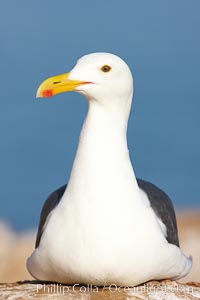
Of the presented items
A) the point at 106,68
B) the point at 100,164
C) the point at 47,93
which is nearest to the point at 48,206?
the point at 100,164

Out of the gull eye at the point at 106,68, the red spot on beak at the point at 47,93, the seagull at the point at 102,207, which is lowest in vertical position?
the seagull at the point at 102,207

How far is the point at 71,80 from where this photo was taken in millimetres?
10289

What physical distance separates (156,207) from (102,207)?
3.15ft

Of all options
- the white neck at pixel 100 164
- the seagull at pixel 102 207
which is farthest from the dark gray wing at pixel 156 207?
the white neck at pixel 100 164

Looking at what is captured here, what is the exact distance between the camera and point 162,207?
11391 millimetres

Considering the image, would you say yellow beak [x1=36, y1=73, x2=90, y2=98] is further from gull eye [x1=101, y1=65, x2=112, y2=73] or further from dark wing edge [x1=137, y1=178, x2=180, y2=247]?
dark wing edge [x1=137, y1=178, x2=180, y2=247]

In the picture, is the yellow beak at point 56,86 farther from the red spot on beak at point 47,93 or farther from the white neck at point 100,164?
the white neck at point 100,164

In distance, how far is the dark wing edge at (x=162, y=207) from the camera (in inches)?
441

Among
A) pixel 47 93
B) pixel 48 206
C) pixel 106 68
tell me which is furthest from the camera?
pixel 48 206

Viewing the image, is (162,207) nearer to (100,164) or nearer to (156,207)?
(156,207)

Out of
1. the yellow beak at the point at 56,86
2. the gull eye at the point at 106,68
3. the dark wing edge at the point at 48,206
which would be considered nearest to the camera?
the yellow beak at the point at 56,86

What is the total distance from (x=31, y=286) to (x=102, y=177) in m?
1.52

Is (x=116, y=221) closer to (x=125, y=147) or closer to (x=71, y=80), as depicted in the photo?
(x=125, y=147)

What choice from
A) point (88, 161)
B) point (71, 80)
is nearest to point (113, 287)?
point (88, 161)
